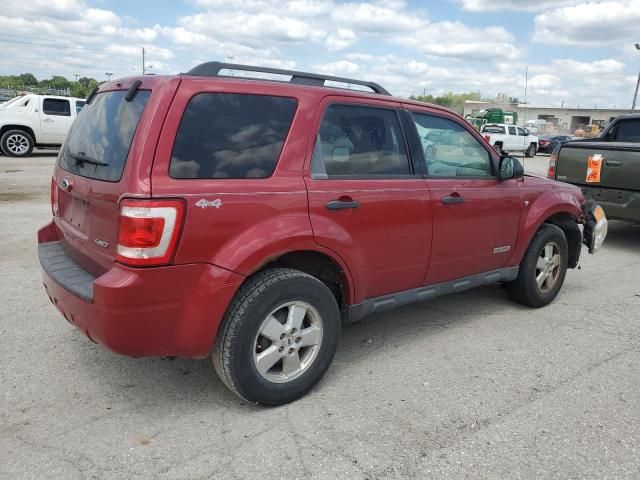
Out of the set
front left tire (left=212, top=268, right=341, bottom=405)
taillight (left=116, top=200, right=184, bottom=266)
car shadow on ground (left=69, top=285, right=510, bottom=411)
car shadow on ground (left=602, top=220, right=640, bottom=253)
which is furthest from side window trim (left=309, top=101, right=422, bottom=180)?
car shadow on ground (left=602, top=220, right=640, bottom=253)

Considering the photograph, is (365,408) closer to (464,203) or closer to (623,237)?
(464,203)

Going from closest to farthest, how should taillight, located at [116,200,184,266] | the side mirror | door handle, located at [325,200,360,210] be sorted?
1. taillight, located at [116,200,184,266]
2. door handle, located at [325,200,360,210]
3. the side mirror

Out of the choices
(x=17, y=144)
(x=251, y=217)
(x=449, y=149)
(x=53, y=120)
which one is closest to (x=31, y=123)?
(x=53, y=120)

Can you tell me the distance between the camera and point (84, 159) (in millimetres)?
3176

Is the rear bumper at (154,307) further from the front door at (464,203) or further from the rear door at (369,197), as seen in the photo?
the front door at (464,203)

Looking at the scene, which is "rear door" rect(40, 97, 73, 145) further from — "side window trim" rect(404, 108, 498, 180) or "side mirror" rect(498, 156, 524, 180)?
"side mirror" rect(498, 156, 524, 180)

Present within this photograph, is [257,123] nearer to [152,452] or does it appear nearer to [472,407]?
[152,452]

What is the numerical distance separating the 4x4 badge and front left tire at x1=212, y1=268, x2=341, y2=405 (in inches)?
19.0

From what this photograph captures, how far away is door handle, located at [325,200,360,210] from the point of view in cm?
323

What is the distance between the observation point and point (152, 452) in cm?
271

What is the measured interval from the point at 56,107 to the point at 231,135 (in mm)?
15787

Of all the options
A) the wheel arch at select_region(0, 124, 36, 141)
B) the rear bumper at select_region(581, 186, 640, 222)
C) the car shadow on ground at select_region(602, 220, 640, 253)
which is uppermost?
the wheel arch at select_region(0, 124, 36, 141)

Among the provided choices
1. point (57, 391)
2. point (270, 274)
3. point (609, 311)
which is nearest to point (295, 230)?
point (270, 274)

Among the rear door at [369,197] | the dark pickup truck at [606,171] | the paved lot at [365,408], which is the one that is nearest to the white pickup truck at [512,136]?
the dark pickup truck at [606,171]
